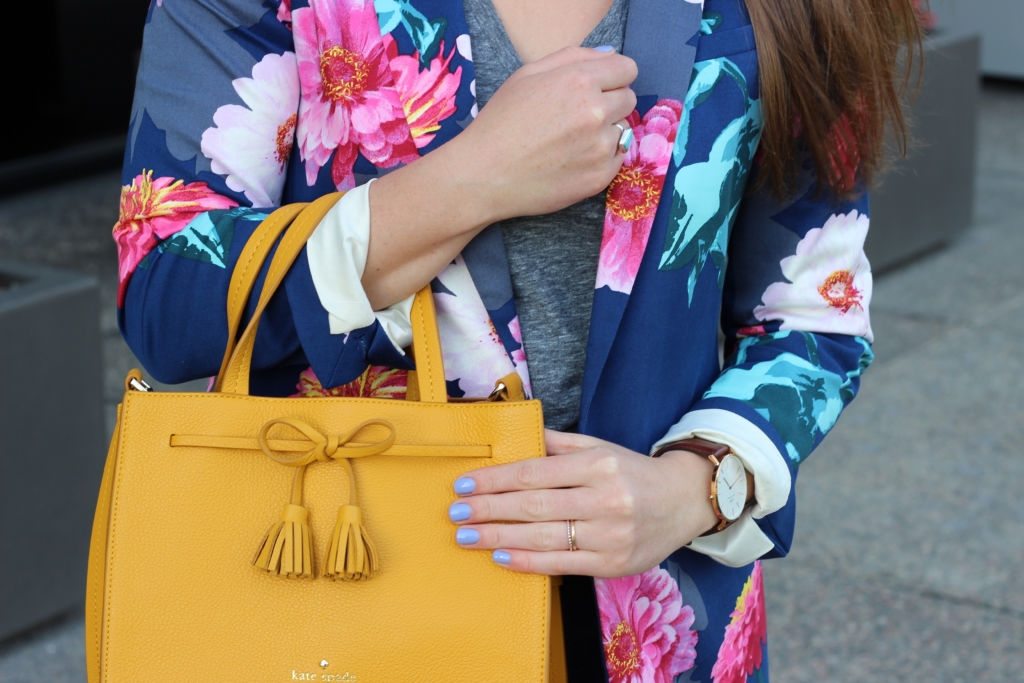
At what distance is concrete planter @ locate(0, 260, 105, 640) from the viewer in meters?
3.04

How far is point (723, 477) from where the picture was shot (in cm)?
127

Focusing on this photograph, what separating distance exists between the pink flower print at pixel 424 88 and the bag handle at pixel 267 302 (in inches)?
4.7

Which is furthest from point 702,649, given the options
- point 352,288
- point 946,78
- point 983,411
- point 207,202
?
point 946,78

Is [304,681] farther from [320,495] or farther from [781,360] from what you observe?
[781,360]

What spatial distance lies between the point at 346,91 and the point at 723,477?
58 cm

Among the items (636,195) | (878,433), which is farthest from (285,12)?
(878,433)

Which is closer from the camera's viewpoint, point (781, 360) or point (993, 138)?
point (781, 360)

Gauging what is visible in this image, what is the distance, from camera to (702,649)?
4.58 feet

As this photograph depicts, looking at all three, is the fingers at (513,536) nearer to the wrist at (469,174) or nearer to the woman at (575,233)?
the woman at (575,233)

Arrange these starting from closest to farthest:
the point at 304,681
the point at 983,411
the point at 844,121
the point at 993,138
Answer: the point at 304,681 < the point at 844,121 < the point at 983,411 < the point at 993,138

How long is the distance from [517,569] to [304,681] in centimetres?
23

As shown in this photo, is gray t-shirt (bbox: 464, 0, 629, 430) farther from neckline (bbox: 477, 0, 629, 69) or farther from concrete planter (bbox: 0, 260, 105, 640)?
concrete planter (bbox: 0, 260, 105, 640)

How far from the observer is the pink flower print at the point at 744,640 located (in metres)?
1.43

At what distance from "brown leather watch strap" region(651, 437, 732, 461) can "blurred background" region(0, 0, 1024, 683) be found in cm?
61
